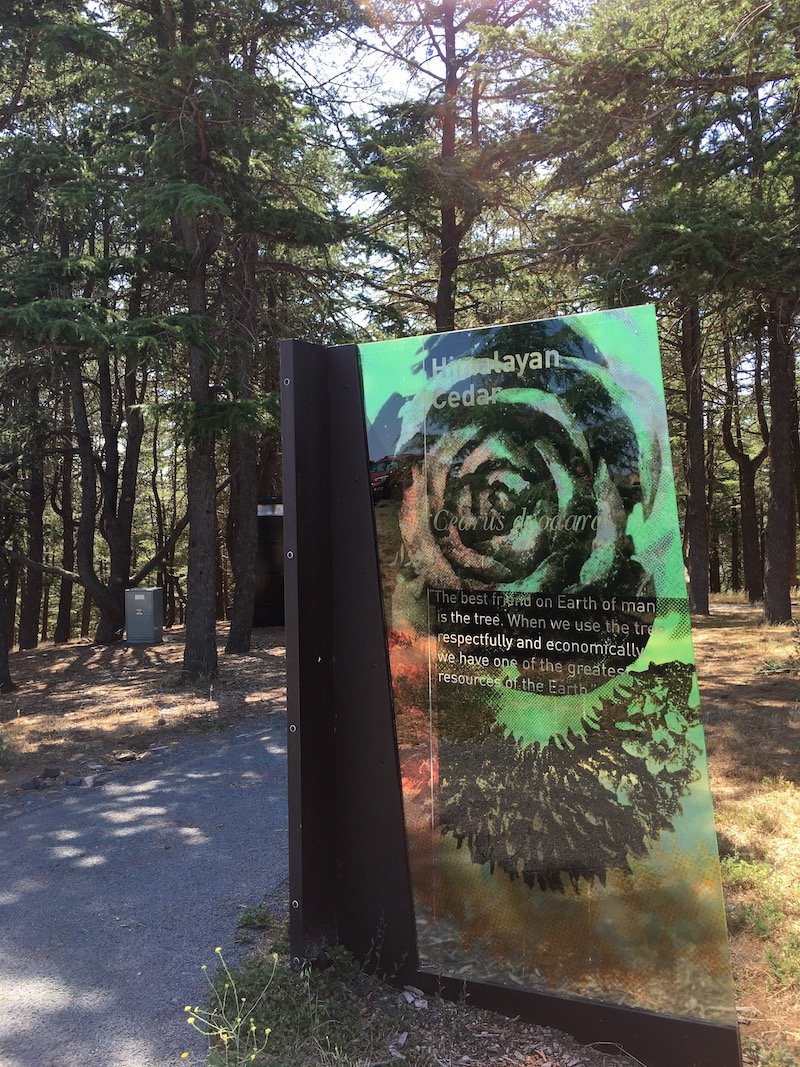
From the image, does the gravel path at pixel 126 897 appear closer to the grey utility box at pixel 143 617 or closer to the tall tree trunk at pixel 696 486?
Answer: the grey utility box at pixel 143 617

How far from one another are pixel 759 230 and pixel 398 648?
5.87 m

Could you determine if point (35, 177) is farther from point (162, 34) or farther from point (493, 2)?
point (493, 2)

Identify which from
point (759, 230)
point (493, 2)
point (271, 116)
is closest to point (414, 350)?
point (759, 230)

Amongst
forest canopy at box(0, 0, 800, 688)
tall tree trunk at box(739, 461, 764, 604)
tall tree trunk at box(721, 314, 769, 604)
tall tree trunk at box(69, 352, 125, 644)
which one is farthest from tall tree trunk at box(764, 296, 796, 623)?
tall tree trunk at box(69, 352, 125, 644)

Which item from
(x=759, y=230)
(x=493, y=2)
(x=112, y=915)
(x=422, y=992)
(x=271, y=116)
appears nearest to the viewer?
(x=422, y=992)

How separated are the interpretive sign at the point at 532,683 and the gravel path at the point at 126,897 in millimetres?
677

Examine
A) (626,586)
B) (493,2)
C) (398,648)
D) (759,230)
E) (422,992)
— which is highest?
(493,2)

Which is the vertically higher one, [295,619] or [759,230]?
[759,230]

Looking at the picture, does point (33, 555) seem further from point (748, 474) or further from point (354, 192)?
point (748, 474)

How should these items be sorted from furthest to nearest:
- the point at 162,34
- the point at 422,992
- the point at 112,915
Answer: the point at 162,34 → the point at 112,915 → the point at 422,992

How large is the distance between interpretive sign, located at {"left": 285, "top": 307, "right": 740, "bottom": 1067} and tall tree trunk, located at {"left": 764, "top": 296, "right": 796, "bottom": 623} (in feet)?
35.2

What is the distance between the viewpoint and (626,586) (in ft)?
9.02

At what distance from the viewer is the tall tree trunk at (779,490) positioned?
41.5 feet

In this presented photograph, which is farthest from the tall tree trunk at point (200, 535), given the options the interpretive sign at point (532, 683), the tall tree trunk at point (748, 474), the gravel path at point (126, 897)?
the tall tree trunk at point (748, 474)
